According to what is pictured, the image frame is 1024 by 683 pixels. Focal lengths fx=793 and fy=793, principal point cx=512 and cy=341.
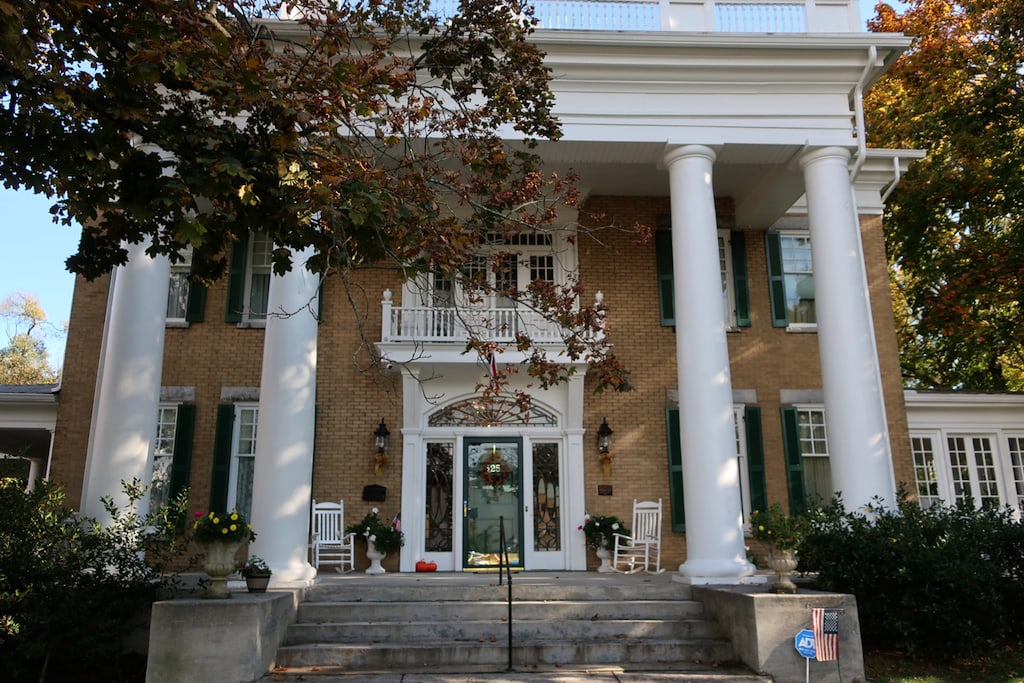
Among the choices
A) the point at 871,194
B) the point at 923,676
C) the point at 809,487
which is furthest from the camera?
the point at 871,194

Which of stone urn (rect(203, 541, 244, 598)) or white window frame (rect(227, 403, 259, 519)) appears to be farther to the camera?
white window frame (rect(227, 403, 259, 519))

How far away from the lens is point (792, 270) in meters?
15.1

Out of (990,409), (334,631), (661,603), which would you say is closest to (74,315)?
(334,631)

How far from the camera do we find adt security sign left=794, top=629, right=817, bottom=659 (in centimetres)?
756

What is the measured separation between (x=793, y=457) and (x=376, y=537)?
288 inches

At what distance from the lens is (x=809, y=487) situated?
553 inches

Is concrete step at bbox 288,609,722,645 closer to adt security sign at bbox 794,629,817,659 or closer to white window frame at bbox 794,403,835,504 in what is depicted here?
adt security sign at bbox 794,629,817,659

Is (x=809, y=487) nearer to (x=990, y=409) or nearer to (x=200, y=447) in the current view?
(x=990, y=409)

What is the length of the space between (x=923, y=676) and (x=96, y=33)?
370 inches

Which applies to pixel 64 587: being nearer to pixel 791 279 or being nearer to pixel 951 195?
pixel 791 279

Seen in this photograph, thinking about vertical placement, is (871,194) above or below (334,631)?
above

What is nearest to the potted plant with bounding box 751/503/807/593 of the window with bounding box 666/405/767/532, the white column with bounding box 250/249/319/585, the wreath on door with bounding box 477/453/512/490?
the window with bounding box 666/405/767/532

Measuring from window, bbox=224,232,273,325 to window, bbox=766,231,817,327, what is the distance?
9.20 m

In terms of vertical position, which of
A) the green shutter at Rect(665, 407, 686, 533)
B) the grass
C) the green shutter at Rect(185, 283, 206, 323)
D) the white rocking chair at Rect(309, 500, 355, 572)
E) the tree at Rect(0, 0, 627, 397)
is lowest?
the grass
